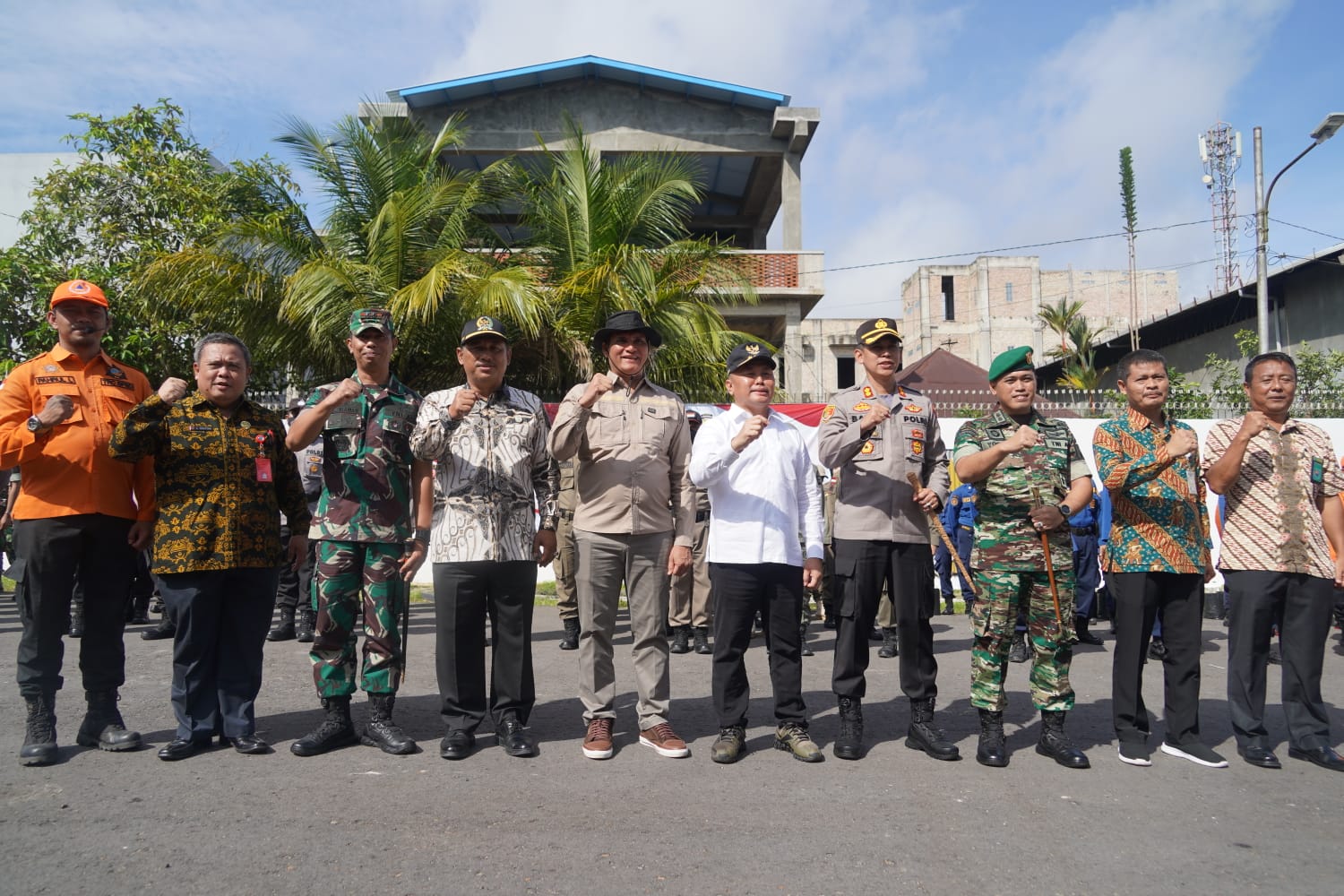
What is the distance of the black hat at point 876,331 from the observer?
4758mm

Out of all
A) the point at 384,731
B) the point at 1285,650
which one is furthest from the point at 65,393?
the point at 1285,650

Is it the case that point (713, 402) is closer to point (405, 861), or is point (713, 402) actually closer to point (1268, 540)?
point (1268, 540)

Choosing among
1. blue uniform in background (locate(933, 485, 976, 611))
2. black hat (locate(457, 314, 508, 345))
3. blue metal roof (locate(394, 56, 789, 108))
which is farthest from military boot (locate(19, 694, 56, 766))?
blue metal roof (locate(394, 56, 789, 108))

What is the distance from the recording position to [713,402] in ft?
43.4

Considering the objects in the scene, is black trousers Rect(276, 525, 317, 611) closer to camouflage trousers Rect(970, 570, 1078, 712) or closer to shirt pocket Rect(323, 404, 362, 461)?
shirt pocket Rect(323, 404, 362, 461)

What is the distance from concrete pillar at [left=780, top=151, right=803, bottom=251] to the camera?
19734mm

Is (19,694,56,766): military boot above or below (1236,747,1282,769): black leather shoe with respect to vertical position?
above

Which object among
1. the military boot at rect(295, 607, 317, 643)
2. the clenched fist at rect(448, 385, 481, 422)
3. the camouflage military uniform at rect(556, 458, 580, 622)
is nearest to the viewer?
the clenched fist at rect(448, 385, 481, 422)

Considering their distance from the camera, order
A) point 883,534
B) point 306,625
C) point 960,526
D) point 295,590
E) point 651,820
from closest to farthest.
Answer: point 651,820 → point 883,534 → point 306,625 → point 295,590 → point 960,526

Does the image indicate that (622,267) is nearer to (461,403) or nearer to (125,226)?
(125,226)

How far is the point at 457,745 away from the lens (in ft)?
14.4

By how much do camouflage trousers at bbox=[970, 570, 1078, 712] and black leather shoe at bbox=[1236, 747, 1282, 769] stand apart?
885 millimetres

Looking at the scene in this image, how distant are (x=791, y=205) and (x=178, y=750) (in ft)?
57.4

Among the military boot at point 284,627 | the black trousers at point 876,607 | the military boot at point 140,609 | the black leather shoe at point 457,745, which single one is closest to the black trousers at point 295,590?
the military boot at point 284,627
